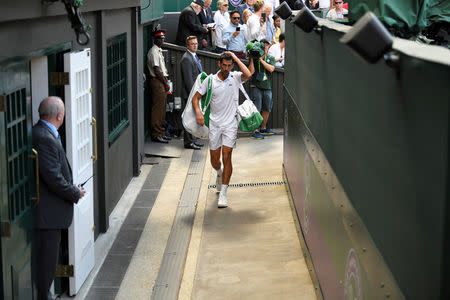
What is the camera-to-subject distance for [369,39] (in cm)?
353

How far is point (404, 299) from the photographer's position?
3.69 metres

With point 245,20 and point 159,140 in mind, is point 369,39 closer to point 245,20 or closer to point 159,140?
point 159,140

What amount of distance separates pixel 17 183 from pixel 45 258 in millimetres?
819

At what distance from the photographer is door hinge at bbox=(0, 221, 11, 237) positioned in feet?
18.4

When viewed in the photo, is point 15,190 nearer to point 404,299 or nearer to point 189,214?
point 404,299

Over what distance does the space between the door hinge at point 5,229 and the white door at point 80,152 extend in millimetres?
1461

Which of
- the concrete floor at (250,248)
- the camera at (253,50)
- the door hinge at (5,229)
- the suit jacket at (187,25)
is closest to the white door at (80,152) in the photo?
the concrete floor at (250,248)

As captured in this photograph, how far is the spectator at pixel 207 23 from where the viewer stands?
17.6m

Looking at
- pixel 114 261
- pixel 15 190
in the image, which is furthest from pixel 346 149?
pixel 114 261

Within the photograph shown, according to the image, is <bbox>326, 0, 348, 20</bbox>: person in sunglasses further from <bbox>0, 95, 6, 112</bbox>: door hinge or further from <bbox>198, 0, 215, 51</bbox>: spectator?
<bbox>0, 95, 6, 112</bbox>: door hinge

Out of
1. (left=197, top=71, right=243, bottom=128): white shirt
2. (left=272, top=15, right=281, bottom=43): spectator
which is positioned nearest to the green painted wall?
(left=197, top=71, right=243, bottom=128): white shirt

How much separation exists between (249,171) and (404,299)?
30.7 ft

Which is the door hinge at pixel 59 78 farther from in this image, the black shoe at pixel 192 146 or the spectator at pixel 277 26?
the spectator at pixel 277 26

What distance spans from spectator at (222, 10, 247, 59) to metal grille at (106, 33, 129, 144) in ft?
18.4
